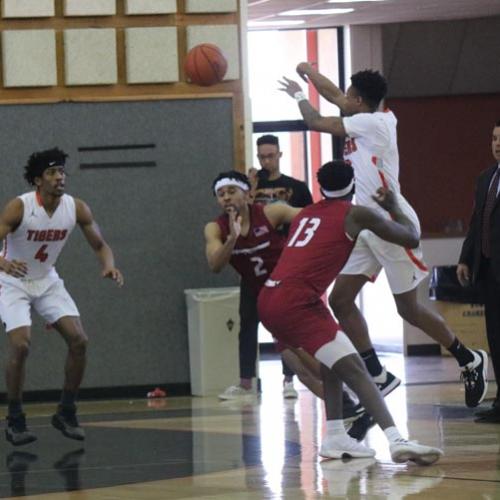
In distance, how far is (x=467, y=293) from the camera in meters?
15.1

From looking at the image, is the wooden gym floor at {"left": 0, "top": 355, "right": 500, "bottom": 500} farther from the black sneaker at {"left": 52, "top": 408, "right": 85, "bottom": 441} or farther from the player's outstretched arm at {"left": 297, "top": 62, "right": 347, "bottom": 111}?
the player's outstretched arm at {"left": 297, "top": 62, "right": 347, "bottom": 111}

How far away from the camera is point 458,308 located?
15.3 m

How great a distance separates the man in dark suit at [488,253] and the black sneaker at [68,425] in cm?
226

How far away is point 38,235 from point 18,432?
114cm

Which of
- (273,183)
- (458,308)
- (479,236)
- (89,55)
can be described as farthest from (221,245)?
(458,308)

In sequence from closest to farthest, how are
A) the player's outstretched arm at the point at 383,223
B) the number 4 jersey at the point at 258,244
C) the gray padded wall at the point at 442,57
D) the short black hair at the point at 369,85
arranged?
1. the player's outstretched arm at the point at 383,223
2. the short black hair at the point at 369,85
3. the number 4 jersey at the point at 258,244
4. the gray padded wall at the point at 442,57

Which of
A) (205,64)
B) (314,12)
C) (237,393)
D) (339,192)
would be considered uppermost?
(314,12)

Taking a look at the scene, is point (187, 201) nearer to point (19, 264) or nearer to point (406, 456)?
point (19, 264)

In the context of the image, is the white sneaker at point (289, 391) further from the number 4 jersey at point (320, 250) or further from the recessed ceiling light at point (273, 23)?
the recessed ceiling light at point (273, 23)

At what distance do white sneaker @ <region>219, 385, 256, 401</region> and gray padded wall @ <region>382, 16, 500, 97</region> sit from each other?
6.12 m

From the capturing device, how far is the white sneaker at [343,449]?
718cm

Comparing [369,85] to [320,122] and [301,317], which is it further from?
[301,317]

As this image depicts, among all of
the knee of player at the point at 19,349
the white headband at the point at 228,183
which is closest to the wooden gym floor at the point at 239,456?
the knee of player at the point at 19,349

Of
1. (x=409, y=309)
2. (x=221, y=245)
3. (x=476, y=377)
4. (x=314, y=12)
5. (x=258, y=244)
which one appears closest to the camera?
(x=409, y=309)
